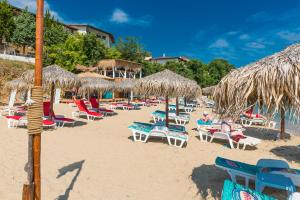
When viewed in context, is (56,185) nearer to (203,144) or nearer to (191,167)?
(191,167)

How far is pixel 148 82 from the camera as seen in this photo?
8.62m

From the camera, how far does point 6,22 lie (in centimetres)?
3195

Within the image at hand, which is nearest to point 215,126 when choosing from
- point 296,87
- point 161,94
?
point 161,94

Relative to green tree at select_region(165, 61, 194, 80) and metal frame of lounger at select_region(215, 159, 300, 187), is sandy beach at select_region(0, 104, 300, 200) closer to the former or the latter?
metal frame of lounger at select_region(215, 159, 300, 187)

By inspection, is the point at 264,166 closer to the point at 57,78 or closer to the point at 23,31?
the point at 57,78

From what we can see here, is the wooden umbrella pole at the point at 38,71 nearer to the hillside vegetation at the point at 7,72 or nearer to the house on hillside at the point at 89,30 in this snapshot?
the hillside vegetation at the point at 7,72

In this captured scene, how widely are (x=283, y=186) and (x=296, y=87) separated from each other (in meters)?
1.97

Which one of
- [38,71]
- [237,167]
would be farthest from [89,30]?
[38,71]

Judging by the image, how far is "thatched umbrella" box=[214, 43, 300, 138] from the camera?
2.57 metres

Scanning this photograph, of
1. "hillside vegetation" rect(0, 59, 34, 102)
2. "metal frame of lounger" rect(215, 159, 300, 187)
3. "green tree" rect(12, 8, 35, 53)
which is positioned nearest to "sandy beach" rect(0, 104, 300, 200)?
"metal frame of lounger" rect(215, 159, 300, 187)

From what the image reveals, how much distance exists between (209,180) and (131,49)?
44.2 metres

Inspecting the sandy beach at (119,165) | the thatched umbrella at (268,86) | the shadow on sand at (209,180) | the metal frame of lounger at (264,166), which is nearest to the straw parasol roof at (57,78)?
the sandy beach at (119,165)

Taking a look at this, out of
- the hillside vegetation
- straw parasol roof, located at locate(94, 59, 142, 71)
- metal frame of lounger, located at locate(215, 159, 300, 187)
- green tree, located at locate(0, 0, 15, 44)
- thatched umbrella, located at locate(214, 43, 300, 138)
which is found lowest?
metal frame of lounger, located at locate(215, 159, 300, 187)

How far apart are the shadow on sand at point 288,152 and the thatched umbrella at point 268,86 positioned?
5119 mm
